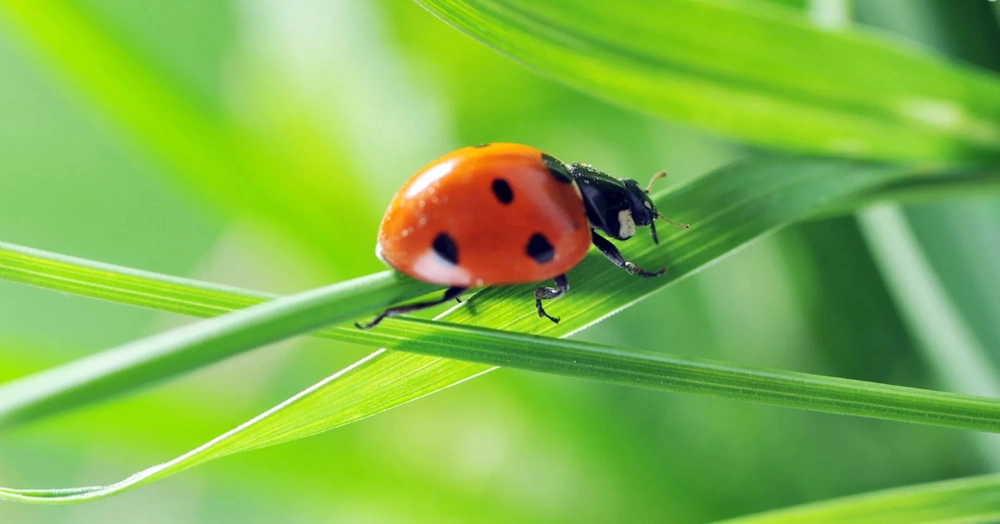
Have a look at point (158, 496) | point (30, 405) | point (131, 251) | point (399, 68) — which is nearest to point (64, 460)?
point (158, 496)

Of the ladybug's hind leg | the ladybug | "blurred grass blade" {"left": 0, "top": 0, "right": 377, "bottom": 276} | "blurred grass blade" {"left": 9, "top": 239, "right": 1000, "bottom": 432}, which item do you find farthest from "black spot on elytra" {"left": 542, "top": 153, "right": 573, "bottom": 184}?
"blurred grass blade" {"left": 0, "top": 0, "right": 377, "bottom": 276}

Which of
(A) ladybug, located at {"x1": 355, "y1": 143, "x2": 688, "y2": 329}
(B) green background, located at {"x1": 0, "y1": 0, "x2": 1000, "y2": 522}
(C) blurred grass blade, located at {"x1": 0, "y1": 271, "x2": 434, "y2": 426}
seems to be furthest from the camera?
(B) green background, located at {"x1": 0, "y1": 0, "x2": 1000, "y2": 522}

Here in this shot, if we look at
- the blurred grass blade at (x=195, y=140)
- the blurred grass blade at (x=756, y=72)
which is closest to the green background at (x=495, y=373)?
the blurred grass blade at (x=195, y=140)

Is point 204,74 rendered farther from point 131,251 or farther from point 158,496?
point 158,496

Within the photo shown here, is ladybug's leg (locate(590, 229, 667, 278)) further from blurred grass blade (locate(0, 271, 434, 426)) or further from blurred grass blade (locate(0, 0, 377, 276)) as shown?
blurred grass blade (locate(0, 0, 377, 276))

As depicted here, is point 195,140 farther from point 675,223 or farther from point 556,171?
point 675,223

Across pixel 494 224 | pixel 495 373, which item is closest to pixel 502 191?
pixel 494 224
